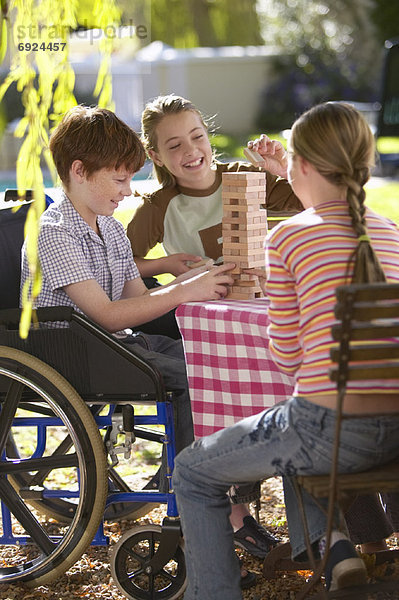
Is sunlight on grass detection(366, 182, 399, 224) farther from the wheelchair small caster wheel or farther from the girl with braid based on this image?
the girl with braid

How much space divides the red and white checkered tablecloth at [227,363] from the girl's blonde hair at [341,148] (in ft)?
1.69

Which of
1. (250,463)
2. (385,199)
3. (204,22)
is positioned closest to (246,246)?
(250,463)

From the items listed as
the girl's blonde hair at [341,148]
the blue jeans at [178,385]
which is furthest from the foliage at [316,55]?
the girl's blonde hair at [341,148]

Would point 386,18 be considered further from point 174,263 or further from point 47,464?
point 47,464

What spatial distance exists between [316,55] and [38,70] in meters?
21.8

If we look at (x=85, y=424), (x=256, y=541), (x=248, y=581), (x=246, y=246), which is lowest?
(x=248, y=581)

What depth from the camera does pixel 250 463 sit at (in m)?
2.39

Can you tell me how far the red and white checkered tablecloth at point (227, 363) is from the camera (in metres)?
2.76

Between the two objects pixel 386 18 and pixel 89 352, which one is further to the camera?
pixel 386 18

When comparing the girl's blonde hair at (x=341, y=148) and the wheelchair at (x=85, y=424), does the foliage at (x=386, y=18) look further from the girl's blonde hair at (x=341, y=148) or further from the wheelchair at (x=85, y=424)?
the girl's blonde hair at (x=341, y=148)

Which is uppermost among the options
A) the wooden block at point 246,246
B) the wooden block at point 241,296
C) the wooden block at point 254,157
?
the wooden block at point 254,157

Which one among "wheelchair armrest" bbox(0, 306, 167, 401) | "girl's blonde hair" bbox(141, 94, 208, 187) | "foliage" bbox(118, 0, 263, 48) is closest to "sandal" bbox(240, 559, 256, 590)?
"wheelchair armrest" bbox(0, 306, 167, 401)

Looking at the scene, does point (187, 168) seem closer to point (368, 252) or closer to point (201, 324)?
point (201, 324)

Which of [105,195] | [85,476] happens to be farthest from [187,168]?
[85,476]
